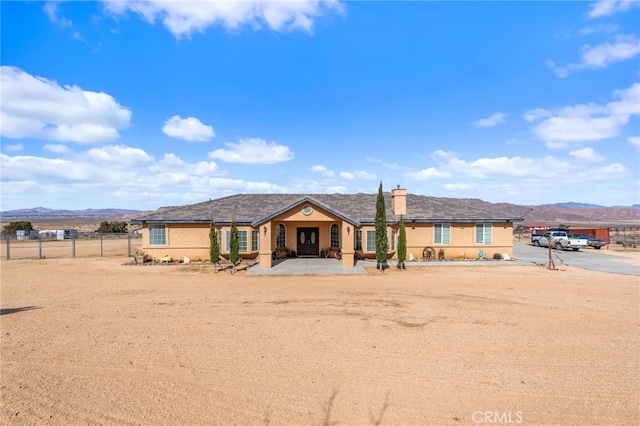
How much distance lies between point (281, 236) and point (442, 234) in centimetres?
1195

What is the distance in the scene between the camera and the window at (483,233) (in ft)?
79.7

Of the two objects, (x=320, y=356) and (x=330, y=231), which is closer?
(x=320, y=356)

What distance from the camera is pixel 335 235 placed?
81.0 feet

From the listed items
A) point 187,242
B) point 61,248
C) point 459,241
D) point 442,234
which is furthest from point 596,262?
point 61,248

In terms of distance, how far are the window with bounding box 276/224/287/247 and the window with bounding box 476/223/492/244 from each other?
14366mm

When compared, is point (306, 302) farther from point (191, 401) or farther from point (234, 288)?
point (191, 401)

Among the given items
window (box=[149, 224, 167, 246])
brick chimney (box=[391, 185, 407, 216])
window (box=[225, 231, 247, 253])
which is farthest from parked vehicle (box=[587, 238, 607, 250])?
window (box=[149, 224, 167, 246])

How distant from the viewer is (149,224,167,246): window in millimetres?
23234

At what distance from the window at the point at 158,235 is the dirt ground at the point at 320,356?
28.5ft

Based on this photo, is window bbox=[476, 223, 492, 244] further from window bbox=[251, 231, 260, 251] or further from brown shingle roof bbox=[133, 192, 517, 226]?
window bbox=[251, 231, 260, 251]

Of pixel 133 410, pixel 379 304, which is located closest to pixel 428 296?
pixel 379 304

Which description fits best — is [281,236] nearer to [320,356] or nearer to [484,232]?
[484,232]

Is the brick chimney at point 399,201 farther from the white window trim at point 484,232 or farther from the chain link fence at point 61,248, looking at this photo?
the chain link fence at point 61,248

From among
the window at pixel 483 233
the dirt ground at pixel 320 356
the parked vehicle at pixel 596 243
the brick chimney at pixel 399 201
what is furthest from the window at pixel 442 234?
the parked vehicle at pixel 596 243
